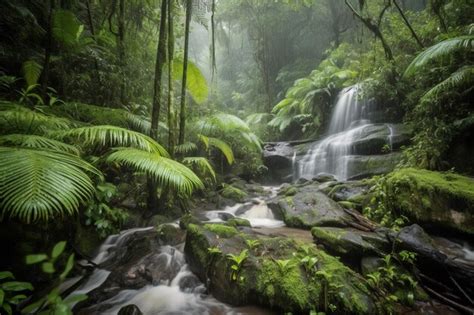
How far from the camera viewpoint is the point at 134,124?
417cm

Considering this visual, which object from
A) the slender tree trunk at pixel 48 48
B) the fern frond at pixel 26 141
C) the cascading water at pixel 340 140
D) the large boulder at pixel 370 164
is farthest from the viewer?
the cascading water at pixel 340 140

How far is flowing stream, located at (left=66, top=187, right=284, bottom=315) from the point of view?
2.37 meters

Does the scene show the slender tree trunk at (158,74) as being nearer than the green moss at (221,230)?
No

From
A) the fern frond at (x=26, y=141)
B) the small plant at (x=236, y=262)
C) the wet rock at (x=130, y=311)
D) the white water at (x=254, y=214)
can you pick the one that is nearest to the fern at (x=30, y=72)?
the fern frond at (x=26, y=141)

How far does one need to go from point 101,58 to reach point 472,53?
7088mm

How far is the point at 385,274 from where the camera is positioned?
2447mm

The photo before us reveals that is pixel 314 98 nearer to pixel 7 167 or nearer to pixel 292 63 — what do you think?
pixel 292 63

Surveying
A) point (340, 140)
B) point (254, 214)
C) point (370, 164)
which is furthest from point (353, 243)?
point (340, 140)

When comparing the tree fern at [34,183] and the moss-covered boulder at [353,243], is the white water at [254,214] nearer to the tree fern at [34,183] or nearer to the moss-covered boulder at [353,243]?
the moss-covered boulder at [353,243]

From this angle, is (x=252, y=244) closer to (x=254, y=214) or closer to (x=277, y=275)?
(x=277, y=275)

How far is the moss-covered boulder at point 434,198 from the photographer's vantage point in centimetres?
314

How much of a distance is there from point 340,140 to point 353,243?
557 centimetres

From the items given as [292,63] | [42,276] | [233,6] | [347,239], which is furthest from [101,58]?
[292,63]

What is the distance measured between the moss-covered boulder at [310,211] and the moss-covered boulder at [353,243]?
84cm
